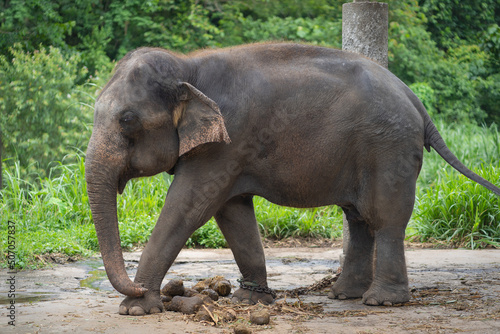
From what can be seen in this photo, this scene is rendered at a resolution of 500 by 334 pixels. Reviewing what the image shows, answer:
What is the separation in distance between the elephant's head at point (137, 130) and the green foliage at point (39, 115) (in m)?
6.11

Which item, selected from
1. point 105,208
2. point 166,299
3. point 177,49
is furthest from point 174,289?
point 177,49

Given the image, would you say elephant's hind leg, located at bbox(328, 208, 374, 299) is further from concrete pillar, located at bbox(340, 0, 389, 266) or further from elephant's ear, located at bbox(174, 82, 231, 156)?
elephant's ear, located at bbox(174, 82, 231, 156)

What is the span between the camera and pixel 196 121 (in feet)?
14.9

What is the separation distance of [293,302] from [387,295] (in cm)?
65

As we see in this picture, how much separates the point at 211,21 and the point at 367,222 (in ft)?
46.0

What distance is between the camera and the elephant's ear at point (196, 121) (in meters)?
4.44

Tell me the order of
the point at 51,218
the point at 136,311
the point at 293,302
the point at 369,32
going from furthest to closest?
the point at 51,218, the point at 369,32, the point at 293,302, the point at 136,311

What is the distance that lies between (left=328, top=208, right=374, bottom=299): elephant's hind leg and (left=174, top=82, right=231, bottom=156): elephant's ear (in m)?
1.35

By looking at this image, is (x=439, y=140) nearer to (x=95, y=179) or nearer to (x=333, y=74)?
(x=333, y=74)

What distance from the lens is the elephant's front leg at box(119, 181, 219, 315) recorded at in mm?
4480

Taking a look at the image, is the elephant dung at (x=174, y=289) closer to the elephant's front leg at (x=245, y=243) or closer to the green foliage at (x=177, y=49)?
the elephant's front leg at (x=245, y=243)

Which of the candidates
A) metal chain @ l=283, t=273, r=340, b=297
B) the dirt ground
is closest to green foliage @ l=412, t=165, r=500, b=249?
the dirt ground

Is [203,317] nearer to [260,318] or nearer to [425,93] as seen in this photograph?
[260,318]

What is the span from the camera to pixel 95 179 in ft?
14.4
